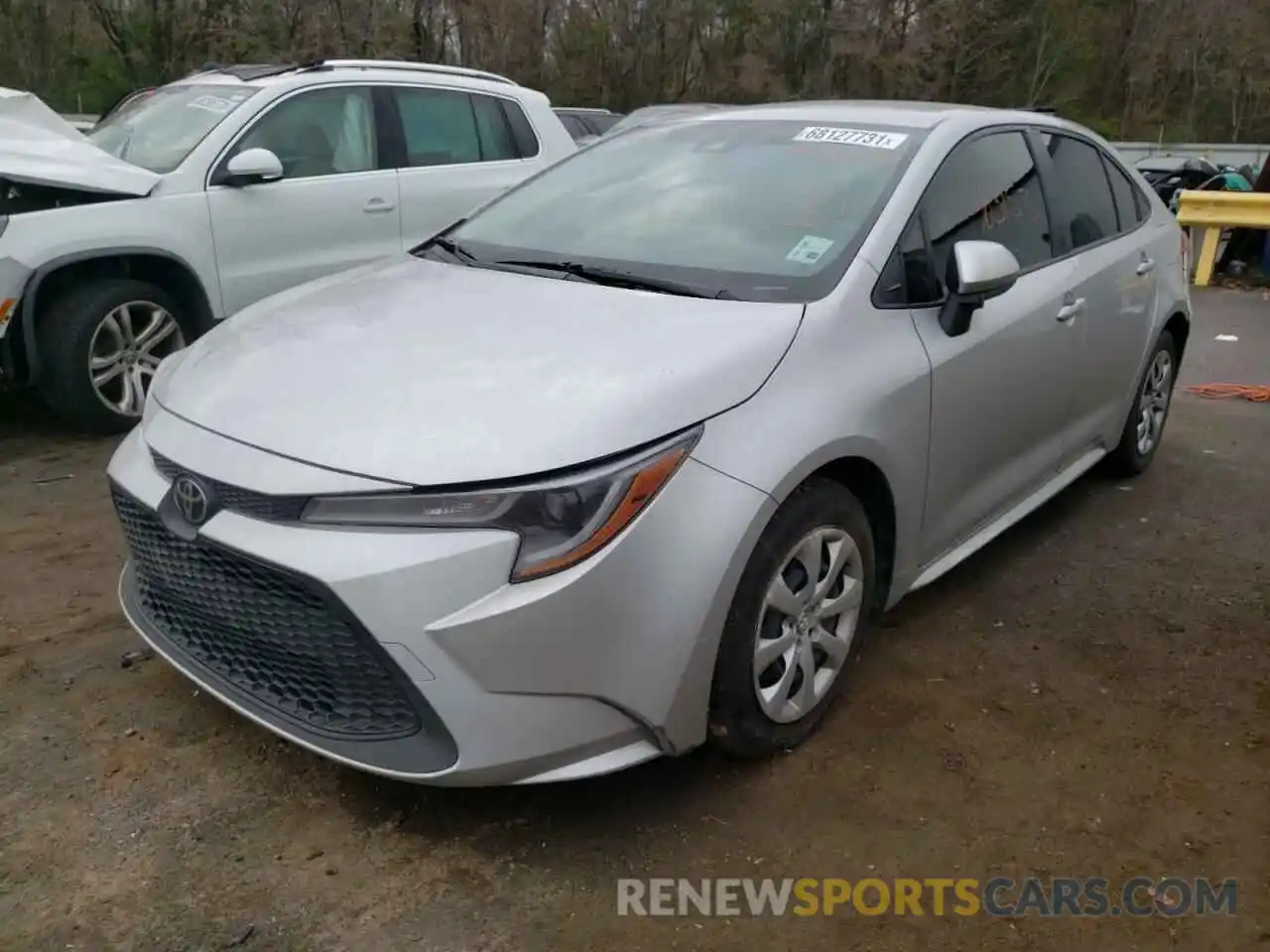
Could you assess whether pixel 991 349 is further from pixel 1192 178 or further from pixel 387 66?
pixel 1192 178

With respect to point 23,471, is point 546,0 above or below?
above

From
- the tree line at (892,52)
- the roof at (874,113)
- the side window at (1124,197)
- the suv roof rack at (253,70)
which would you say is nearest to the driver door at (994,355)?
the roof at (874,113)

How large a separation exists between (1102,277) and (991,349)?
1.08 m

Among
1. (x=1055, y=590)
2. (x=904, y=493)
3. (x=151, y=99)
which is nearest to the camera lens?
(x=904, y=493)

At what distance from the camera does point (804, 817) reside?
2660 millimetres

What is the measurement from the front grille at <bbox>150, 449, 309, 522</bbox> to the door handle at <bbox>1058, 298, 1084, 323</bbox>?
2685 millimetres

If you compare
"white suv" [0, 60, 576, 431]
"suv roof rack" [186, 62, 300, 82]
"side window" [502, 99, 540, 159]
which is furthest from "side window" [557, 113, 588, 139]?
"suv roof rack" [186, 62, 300, 82]

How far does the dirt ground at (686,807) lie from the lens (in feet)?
7.65

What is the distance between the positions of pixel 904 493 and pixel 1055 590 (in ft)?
4.00

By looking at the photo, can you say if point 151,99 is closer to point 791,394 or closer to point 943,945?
point 791,394

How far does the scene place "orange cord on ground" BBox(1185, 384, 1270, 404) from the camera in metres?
6.59

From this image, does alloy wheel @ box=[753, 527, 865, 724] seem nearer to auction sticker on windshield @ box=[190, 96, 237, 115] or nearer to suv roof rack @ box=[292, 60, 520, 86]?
auction sticker on windshield @ box=[190, 96, 237, 115]

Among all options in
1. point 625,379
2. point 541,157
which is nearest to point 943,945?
point 625,379

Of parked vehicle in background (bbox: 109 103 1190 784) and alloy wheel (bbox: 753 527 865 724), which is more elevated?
parked vehicle in background (bbox: 109 103 1190 784)
